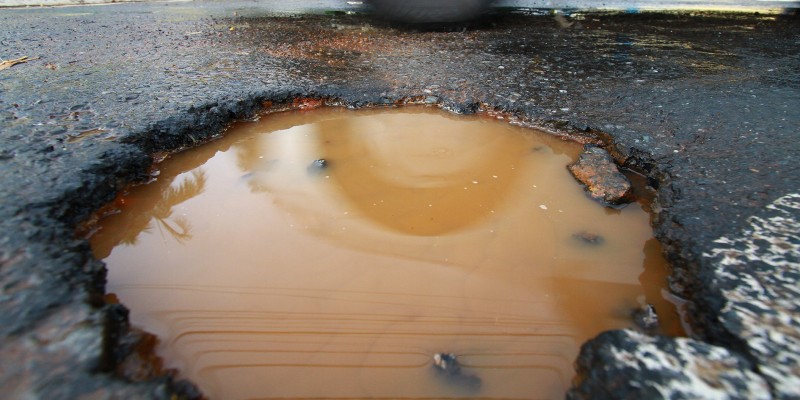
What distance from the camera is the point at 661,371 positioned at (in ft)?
3.32

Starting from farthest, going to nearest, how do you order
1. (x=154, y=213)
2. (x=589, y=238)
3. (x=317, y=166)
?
(x=317, y=166) → (x=154, y=213) → (x=589, y=238)

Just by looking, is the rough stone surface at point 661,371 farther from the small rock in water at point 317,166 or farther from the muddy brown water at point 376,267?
the small rock in water at point 317,166

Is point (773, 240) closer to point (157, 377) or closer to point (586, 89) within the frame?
point (586, 89)

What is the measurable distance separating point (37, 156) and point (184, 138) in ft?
2.03

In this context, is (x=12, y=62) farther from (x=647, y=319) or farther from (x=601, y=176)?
(x=647, y=319)

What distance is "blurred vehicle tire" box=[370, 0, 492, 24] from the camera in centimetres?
452


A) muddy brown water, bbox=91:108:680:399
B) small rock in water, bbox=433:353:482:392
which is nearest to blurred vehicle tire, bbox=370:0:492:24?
muddy brown water, bbox=91:108:680:399

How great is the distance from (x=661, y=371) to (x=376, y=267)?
89 cm

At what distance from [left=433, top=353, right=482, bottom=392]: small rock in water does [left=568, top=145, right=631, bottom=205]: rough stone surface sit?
1.05 meters

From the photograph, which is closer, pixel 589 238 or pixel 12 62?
pixel 589 238

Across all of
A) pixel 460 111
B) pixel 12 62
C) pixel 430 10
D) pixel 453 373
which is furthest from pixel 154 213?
pixel 430 10

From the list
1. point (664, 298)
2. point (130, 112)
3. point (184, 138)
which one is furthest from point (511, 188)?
point (130, 112)

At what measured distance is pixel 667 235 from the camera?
1.56 metres

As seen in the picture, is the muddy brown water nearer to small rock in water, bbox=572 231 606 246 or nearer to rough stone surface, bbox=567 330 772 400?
small rock in water, bbox=572 231 606 246
